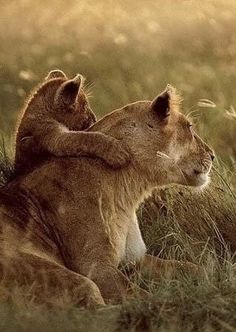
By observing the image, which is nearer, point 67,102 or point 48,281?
point 48,281

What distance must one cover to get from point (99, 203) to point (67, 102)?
75 centimetres

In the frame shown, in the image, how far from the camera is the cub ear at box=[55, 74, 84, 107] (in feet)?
27.0

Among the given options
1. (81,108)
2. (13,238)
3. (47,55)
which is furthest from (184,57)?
(13,238)

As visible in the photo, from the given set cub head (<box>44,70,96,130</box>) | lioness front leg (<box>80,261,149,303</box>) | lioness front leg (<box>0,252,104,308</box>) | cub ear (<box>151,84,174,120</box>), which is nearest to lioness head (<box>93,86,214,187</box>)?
cub ear (<box>151,84,174,120</box>)

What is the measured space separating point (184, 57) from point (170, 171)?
19.2 feet

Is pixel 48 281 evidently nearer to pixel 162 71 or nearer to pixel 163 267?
pixel 163 267

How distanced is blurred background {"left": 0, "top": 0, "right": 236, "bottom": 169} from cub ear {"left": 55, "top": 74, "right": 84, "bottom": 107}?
3.92 m

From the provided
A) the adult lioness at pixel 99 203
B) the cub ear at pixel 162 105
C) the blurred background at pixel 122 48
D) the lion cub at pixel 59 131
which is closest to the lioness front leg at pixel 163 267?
the adult lioness at pixel 99 203

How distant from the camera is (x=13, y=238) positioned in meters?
7.57

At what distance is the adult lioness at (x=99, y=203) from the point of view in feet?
24.5

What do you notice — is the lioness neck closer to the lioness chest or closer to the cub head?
the lioness chest

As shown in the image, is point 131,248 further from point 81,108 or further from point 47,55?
point 47,55

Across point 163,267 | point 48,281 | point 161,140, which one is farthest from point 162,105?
point 48,281

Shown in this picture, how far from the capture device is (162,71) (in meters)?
13.2
